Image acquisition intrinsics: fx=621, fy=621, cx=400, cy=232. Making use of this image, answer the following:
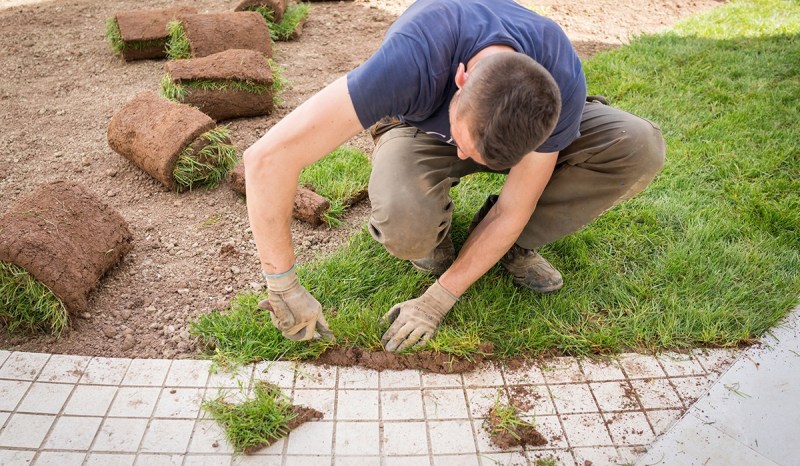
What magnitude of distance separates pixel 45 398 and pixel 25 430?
0.15 metres

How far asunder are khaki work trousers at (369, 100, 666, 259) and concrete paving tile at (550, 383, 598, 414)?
73 cm

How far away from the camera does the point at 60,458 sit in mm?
2176

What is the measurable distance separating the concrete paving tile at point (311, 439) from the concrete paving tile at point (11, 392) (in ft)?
3.50

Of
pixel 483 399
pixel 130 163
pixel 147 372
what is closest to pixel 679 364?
pixel 483 399

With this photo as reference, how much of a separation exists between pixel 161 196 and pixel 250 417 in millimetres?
1795

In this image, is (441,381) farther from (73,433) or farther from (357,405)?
(73,433)

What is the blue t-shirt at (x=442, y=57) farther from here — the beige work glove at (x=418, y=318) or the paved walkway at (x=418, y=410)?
the paved walkway at (x=418, y=410)

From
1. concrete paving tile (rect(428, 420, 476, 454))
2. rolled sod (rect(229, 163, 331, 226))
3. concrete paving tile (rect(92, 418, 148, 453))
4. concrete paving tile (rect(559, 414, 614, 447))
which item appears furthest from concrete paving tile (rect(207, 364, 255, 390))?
concrete paving tile (rect(559, 414, 614, 447))

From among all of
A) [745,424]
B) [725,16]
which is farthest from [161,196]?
[725,16]

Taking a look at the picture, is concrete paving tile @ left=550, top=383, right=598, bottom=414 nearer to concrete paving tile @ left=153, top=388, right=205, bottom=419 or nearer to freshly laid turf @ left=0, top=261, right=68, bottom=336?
concrete paving tile @ left=153, top=388, right=205, bottom=419

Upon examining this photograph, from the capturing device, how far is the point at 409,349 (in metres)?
2.63

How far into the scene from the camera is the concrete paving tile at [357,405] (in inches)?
93.2

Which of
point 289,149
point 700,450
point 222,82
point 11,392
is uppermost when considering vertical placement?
point 289,149

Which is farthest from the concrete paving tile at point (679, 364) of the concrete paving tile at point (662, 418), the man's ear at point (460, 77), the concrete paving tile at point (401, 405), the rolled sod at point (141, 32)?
the rolled sod at point (141, 32)
